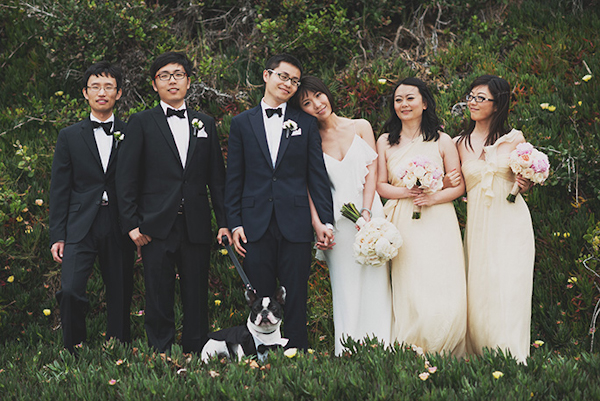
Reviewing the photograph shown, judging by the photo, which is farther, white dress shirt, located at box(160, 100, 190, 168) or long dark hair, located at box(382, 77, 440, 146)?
long dark hair, located at box(382, 77, 440, 146)

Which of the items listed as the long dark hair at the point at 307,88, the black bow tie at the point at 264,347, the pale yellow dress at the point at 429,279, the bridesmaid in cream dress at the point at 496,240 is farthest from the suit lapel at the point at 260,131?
the bridesmaid in cream dress at the point at 496,240

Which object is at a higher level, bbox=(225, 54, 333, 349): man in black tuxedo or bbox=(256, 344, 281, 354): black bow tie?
bbox=(225, 54, 333, 349): man in black tuxedo

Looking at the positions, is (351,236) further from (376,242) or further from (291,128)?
(291,128)

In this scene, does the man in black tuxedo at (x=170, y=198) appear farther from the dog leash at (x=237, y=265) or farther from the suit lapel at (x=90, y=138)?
the suit lapel at (x=90, y=138)

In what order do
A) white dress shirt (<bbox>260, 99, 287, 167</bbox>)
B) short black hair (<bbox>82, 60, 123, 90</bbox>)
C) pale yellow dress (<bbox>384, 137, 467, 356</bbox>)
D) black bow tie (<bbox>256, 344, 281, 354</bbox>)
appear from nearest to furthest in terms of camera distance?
black bow tie (<bbox>256, 344, 281, 354</bbox>)
pale yellow dress (<bbox>384, 137, 467, 356</bbox>)
white dress shirt (<bbox>260, 99, 287, 167</bbox>)
short black hair (<bbox>82, 60, 123, 90</bbox>)

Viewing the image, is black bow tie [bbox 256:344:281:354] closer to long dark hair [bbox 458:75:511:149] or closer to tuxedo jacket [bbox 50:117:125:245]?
tuxedo jacket [bbox 50:117:125:245]

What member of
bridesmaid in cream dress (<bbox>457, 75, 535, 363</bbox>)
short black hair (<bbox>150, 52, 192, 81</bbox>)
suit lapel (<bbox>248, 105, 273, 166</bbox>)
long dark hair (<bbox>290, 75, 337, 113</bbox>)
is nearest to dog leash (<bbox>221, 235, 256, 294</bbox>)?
suit lapel (<bbox>248, 105, 273, 166</bbox>)

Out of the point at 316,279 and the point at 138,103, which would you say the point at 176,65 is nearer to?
the point at 316,279

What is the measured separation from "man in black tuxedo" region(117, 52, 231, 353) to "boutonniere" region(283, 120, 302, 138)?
0.65m

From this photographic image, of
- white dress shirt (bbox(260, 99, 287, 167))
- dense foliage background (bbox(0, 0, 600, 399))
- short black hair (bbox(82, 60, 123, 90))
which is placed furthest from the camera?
short black hair (bbox(82, 60, 123, 90))

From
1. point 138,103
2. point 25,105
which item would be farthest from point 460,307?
point 25,105

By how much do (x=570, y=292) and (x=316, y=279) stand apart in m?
2.59

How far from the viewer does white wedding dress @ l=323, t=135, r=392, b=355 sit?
16.6 feet

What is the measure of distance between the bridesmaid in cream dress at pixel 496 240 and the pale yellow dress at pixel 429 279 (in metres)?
0.13
